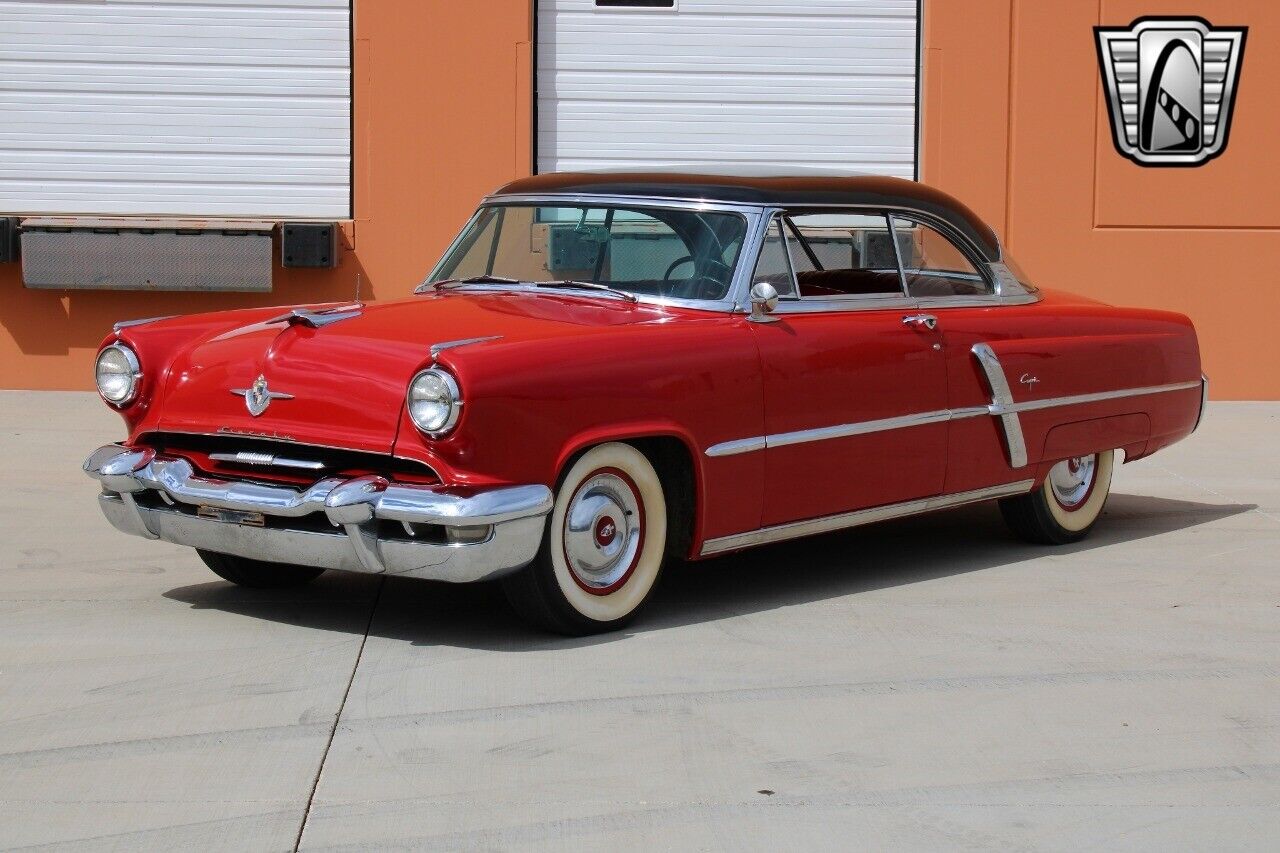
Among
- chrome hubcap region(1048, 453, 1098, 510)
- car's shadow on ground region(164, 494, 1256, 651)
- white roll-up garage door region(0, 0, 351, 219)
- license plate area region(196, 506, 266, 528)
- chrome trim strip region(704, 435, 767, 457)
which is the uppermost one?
white roll-up garage door region(0, 0, 351, 219)

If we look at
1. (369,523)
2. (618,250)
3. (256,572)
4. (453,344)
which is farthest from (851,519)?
(256,572)

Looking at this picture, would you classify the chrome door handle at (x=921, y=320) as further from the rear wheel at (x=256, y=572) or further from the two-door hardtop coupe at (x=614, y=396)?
the rear wheel at (x=256, y=572)

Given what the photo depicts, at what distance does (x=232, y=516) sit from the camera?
17.0ft

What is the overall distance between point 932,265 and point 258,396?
2645 millimetres

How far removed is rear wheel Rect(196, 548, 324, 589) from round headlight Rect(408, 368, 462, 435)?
131cm

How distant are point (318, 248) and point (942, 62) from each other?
4.33m

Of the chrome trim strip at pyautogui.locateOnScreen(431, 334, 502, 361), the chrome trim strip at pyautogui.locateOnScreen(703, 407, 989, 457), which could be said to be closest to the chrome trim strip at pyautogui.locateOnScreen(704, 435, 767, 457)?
the chrome trim strip at pyautogui.locateOnScreen(703, 407, 989, 457)

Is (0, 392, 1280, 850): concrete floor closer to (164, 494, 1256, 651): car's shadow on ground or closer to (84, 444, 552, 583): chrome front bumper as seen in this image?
(164, 494, 1256, 651): car's shadow on ground

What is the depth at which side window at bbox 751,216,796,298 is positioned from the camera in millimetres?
5844

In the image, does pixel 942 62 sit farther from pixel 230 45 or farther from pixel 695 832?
pixel 695 832

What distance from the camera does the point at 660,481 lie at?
17.9 ft
